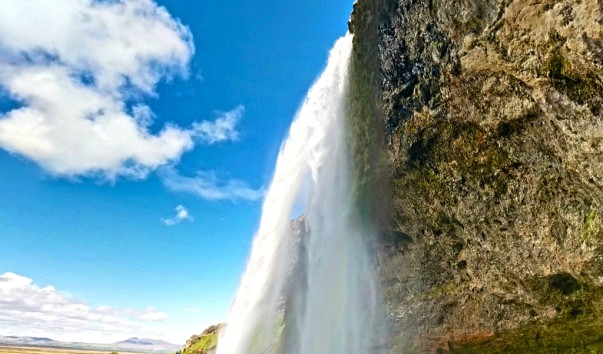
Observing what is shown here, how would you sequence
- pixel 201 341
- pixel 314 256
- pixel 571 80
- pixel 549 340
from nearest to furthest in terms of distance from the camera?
1. pixel 571 80
2. pixel 549 340
3. pixel 314 256
4. pixel 201 341

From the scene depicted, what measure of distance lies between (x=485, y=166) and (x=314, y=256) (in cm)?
928

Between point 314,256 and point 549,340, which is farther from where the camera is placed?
point 314,256

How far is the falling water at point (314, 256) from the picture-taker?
18.7 meters

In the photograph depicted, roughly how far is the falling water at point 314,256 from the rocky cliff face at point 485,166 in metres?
1.28

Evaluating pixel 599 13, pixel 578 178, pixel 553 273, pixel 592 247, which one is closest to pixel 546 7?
pixel 599 13

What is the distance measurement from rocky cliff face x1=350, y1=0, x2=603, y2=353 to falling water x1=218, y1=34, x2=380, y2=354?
1276mm

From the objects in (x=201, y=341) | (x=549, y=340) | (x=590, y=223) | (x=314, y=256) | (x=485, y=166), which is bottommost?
(x=549, y=340)

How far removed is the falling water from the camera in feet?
61.5

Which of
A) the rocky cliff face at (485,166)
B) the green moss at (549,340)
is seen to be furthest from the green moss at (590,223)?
the green moss at (549,340)

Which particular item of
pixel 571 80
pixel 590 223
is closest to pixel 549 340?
pixel 590 223

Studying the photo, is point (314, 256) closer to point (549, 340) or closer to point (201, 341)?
point (549, 340)

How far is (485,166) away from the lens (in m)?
13.3

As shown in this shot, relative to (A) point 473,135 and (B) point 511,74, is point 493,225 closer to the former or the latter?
(A) point 473,135

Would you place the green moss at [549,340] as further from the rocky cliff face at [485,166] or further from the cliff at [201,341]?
the cliff at [201,341]
